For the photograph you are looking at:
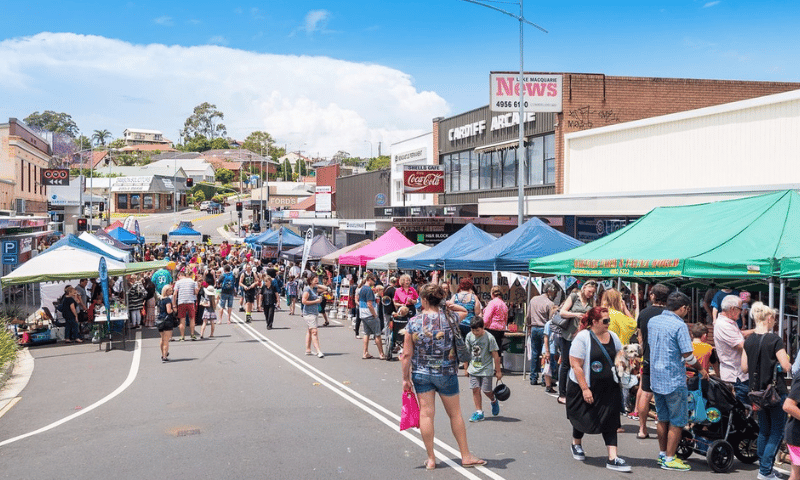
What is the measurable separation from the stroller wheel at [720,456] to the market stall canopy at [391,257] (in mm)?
15216

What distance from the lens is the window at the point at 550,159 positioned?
28.3 metres

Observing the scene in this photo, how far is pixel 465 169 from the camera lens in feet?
117

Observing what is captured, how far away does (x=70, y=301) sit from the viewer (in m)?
20.3

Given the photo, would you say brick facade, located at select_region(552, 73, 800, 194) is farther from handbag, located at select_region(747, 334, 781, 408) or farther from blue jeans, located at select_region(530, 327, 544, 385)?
handbag, located at select_region(747, 334, 781, 408)

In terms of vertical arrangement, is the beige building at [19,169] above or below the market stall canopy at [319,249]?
above

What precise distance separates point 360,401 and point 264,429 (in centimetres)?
218

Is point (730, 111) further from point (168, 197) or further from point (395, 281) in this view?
point (168, 197)

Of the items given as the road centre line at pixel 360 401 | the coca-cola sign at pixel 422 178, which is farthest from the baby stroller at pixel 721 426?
the coca-cola sign at pixel 422 178

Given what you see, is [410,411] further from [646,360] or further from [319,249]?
[319,249]

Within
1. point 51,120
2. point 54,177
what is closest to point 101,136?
point 51,120

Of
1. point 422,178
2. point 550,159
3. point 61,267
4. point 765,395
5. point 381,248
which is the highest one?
point 550,159

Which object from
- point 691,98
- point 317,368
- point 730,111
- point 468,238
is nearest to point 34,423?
point 317,368

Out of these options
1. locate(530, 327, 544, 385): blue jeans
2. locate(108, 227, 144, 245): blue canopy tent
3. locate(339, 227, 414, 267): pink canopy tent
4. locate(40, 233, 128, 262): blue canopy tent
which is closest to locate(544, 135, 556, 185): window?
locate(339, 227, 414, 267): pink canopy tent

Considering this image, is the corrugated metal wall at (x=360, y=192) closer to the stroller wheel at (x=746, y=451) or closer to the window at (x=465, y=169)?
the window at (x=465, y=169)
